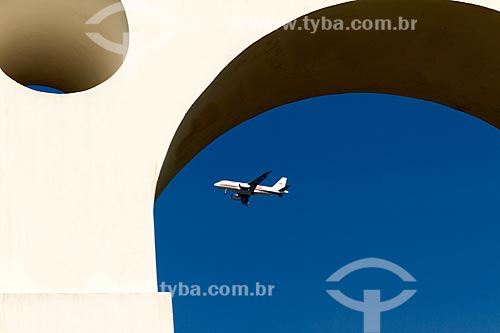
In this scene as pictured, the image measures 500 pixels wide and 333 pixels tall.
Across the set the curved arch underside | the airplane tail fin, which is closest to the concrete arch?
the curved arch underside

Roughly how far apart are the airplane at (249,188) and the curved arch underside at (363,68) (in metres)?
22.3

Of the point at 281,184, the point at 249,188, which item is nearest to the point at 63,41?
the point at 249,188

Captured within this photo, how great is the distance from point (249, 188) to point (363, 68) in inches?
1037

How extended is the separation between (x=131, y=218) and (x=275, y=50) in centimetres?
211

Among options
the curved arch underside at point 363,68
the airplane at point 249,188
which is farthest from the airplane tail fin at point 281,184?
the curved arch underside at point 363,68

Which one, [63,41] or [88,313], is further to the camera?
[63,41]

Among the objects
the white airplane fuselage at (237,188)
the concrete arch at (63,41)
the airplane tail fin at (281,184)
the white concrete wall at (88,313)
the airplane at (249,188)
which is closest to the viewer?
the white concrete wall at (88,313)

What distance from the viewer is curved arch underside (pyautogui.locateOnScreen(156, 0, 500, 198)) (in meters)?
9.73

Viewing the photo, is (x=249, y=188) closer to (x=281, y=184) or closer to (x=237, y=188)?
(x=237, y=188)

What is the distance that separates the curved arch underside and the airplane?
2227 cm

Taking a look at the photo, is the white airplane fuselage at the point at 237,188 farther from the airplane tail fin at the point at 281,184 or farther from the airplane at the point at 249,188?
the airplane tail fin at the point at 281,184

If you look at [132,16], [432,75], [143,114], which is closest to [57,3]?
[132,16]

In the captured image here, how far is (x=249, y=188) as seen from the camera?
122 ft

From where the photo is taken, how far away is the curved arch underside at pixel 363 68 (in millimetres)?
9734
